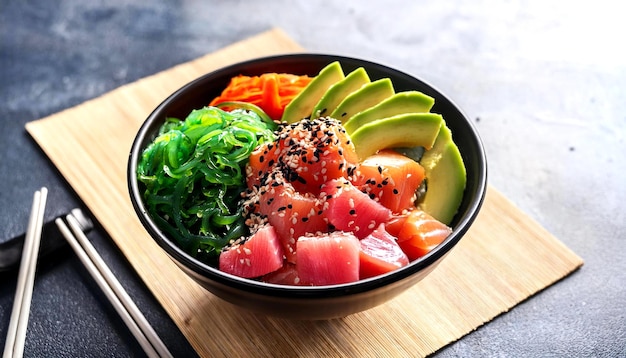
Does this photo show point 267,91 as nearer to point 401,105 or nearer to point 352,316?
point 401,105

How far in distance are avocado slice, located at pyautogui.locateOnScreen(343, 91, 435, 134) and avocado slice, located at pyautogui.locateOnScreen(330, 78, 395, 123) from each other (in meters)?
0.07

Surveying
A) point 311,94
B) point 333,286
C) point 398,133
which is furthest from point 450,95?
point 333,286

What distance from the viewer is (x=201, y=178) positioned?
6.73 feet

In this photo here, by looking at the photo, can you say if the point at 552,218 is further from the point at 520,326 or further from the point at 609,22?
the point at 609,22

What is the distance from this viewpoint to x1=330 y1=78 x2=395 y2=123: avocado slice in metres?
2.15

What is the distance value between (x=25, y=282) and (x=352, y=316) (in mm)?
1072

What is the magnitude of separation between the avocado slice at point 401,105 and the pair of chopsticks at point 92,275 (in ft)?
3.18

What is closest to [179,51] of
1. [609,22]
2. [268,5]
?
[268,5]

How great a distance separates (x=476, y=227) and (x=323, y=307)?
88 cm

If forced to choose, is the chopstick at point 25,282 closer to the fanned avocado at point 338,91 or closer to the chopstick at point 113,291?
the chopstick at point 113,291

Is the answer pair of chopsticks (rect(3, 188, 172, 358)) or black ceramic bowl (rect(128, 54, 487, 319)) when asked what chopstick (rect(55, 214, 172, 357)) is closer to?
pair of chopsticks (rect(3, 188, 172, 358))

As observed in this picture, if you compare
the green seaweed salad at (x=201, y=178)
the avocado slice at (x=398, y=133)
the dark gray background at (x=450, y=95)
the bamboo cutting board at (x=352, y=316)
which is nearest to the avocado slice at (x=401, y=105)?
the avocado slice at (x=398, y=133)

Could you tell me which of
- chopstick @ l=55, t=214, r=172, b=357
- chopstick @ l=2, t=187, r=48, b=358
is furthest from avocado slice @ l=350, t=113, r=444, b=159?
chopstick @ l=2, t=187, r=48, b=358

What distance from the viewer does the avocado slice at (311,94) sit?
2.27m
